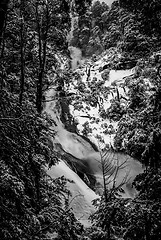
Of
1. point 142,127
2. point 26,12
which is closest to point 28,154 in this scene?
point 142,127

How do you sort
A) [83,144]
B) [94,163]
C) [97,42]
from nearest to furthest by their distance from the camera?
[94,163]
[83,144]
[97,42]

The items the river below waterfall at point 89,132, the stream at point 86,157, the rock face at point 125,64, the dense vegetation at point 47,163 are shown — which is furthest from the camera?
the rock face at point 125,64

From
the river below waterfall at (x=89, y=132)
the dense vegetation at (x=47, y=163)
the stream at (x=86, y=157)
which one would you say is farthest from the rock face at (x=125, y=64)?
the dense vegetation at (x=47, y=163)

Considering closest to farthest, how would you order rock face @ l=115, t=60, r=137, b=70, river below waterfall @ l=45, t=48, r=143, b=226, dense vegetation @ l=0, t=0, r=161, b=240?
dense vegetation @ l=0, t=0, r=161, b=240, river below waterfall @ l=45, t=48, r=143, b=226, rock face @ l=115, t=60, r=137, b=70

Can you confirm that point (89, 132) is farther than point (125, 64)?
No

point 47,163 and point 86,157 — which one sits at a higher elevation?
point 86,157

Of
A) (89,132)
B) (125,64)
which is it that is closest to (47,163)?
(89,132)

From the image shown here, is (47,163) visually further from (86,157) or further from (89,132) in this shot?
(89,132)

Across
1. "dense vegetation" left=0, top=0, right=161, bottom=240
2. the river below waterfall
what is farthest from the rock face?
"dense vegetation" left=0, top=0, right=161, bottom=240

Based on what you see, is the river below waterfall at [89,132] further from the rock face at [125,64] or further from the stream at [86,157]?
the rock face at [125,64]

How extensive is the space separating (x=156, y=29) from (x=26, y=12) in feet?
12.4

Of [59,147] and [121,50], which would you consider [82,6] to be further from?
[121,50]

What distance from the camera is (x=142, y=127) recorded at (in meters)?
4.70

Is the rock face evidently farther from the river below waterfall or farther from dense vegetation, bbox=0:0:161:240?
dense vegetation, bbox=0:0:161:240
